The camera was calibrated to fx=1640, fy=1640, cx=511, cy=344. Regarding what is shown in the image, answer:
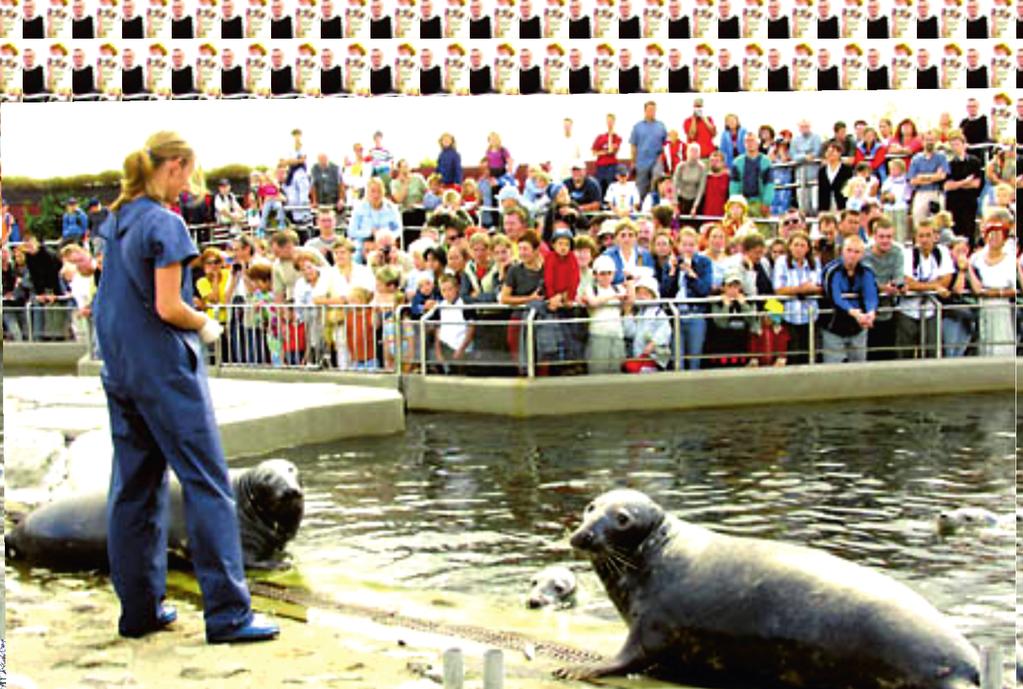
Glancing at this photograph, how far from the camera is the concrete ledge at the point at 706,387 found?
1694 centimetres

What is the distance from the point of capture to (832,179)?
21469 mm

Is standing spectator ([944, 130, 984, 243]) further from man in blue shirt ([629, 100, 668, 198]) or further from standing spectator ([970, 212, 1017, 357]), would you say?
man in blue shirt ([629, 100, 668, 198])

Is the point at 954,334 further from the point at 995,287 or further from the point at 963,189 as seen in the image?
the point at 963,189

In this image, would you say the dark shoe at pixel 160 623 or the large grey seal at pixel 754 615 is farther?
the dark shoe at pixel 160 623

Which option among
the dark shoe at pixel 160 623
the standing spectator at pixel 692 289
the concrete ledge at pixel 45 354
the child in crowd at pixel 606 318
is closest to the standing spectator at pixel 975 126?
the standing spectator at pixel 692 289

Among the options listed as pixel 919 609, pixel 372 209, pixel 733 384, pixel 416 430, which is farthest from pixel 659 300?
pixel 919 609

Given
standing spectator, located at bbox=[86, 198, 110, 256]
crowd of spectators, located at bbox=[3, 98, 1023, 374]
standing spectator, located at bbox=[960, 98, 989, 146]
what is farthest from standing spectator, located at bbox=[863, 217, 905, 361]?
standing spectator, located at bbox=[86, 198, 110, 256]

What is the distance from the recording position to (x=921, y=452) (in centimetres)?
1347

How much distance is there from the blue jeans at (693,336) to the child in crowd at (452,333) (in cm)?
223

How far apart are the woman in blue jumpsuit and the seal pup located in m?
1.54

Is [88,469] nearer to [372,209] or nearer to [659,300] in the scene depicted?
[659,300]

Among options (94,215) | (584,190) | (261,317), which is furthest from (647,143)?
(94,215)

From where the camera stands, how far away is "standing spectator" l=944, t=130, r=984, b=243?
20.4 m

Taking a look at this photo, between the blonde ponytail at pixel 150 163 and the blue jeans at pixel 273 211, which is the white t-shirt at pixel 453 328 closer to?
the blue jeans at pixel 273 211
